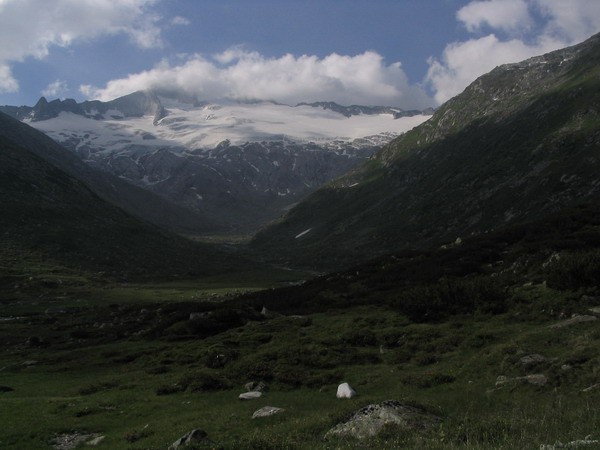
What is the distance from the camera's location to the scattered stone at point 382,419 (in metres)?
14.0

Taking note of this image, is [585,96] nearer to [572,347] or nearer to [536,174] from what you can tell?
[536,174]

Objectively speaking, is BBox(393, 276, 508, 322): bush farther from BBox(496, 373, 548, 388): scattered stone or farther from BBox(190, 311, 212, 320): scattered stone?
BBox(190, 311, 212, 320): scattered stone

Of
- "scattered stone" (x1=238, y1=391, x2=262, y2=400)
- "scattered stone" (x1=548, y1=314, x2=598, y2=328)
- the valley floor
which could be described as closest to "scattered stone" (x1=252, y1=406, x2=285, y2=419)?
the valley floor

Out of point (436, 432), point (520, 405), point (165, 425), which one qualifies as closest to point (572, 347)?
point (520, 405)

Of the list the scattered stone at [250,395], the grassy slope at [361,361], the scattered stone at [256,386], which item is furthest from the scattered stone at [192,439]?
the scattered stone at [256,386]

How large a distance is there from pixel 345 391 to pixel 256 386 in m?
5.66

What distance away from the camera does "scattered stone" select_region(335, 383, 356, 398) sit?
71.2 feet

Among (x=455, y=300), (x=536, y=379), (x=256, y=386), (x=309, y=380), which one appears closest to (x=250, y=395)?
(x=256, y=386)

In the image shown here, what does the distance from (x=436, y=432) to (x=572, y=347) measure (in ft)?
35.5

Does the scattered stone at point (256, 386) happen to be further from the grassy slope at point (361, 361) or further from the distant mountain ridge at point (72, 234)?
the distant mountain ridge at point (72, 234)

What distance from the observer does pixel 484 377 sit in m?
20.5

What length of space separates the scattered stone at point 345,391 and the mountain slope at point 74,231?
347 ft

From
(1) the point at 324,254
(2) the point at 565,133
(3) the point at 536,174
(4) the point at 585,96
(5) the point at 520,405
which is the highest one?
(4) the point at 585,96

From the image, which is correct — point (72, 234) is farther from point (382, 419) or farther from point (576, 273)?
point (382, 419)
